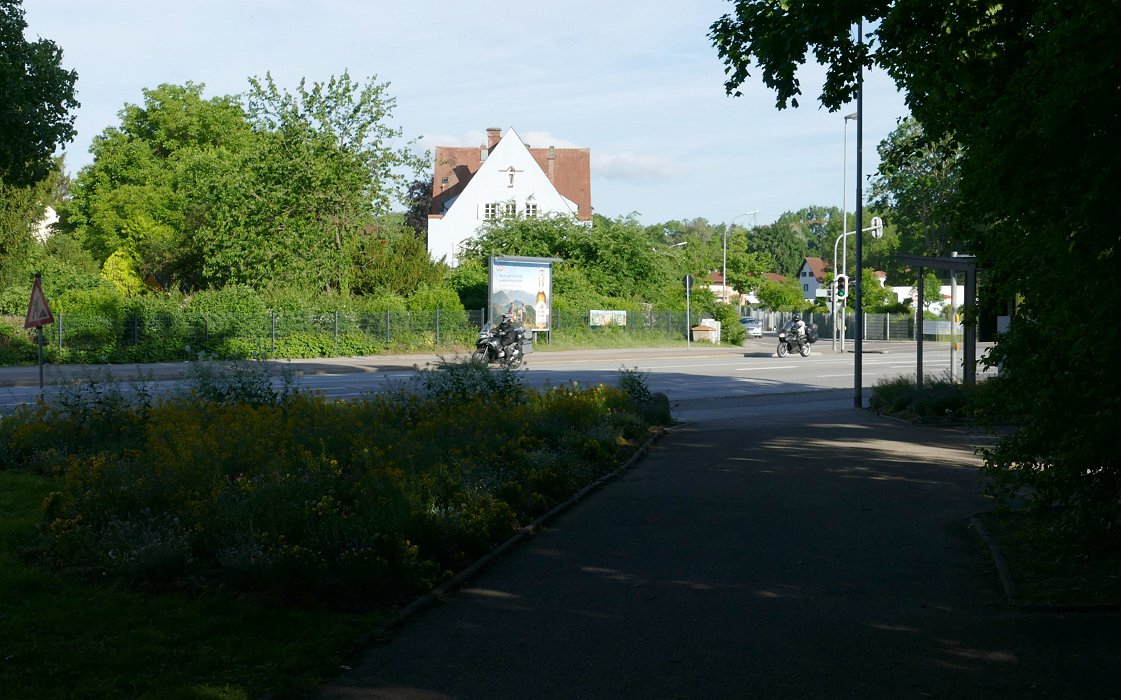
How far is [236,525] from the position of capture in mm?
7422

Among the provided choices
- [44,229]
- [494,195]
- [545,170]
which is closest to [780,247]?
[545,170]

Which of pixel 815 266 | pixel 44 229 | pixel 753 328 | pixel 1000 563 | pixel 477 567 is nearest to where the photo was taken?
pixel 477 567

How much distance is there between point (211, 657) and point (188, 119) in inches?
2690

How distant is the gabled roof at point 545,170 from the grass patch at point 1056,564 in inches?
2824

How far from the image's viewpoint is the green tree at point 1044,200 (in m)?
6.29

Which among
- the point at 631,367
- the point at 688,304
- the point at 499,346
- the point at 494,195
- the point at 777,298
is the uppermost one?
the point at 494,195

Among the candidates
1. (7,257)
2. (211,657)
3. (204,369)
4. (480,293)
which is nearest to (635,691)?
(211,657)

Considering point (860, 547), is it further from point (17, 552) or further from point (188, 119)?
point (188, 119)

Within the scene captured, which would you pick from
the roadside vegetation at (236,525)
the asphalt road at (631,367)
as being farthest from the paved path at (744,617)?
the asphalt road at (631,367)

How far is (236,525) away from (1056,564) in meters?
5.48

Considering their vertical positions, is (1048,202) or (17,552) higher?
(1048,202)

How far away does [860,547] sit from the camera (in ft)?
28.5

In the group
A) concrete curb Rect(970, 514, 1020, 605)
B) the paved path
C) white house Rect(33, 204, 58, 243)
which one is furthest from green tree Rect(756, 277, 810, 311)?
concrete curb Rect(970, 514, 1020, 605)

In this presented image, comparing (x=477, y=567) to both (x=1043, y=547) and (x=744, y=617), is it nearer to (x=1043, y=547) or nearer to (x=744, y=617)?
(x=744, y=617)
